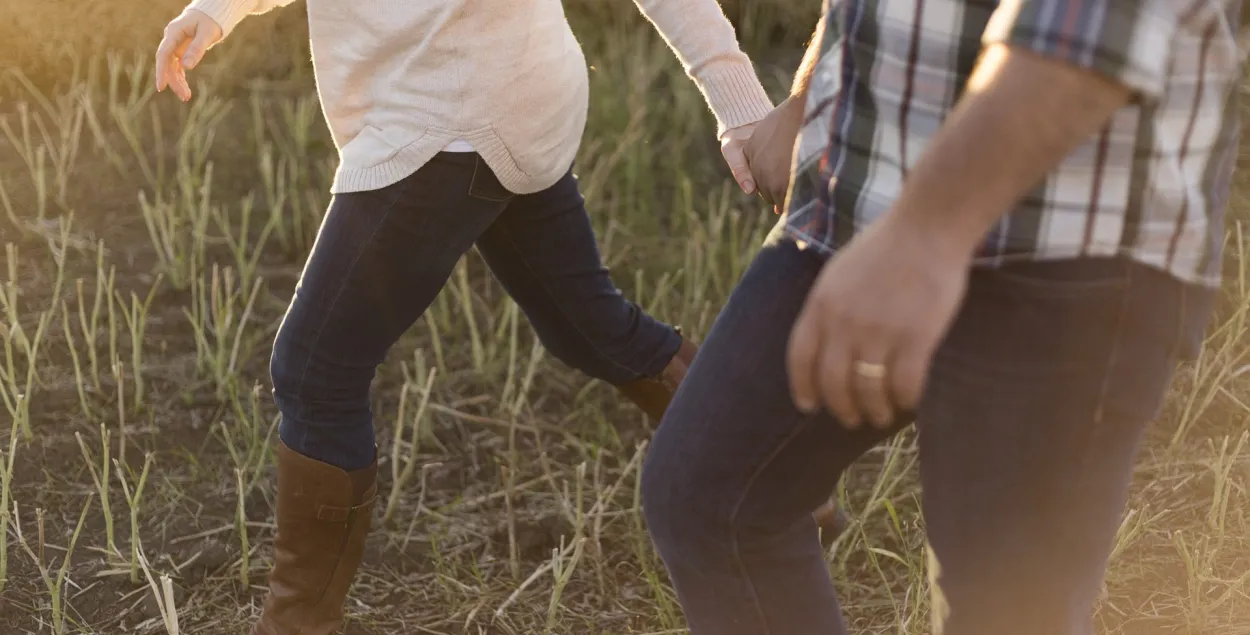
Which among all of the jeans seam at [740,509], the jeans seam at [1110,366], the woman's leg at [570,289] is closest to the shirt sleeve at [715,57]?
the woman's leg at [570,289]

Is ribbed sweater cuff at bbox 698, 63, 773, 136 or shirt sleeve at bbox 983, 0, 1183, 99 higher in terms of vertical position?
shirt sleeve at bbox 983, 0, 1183, 99

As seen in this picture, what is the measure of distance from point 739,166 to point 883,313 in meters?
0.78

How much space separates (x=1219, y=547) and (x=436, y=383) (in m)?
1.48

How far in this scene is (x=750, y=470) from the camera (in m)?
1.16

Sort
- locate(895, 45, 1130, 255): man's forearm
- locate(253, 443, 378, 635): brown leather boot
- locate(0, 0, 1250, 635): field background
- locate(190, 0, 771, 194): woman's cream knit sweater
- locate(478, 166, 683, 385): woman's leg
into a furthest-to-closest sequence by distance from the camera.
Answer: locate(0, 0, 1250, 635): field background
locate(478, 166, 683, 385): woman's leg
locate(253, 443, 378, 635): brown leather boot
locate(190, 0, 771, 194): woman's cream knit sweater
locate(895, 45, 1130, 255): man's forearm

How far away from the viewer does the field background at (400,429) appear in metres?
2.12

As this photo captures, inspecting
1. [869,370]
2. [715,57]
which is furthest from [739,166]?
[869,370]

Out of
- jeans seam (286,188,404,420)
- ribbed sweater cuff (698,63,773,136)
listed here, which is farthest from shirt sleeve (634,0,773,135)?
jeans seam (286,188,404,420)

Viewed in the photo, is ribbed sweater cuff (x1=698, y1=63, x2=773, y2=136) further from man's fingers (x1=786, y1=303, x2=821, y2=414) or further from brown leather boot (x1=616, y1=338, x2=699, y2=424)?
man's fingers (x1=786, y1=303, x2=821, y2=414)

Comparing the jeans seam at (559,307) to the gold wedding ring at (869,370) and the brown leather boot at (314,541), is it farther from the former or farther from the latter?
the gold wedding ring at (869,370)

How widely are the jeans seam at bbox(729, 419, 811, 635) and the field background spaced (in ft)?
2.00

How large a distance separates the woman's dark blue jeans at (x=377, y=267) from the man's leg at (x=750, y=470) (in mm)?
586

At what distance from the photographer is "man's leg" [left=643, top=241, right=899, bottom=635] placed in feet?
3.79

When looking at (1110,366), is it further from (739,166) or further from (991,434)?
(739,166)
